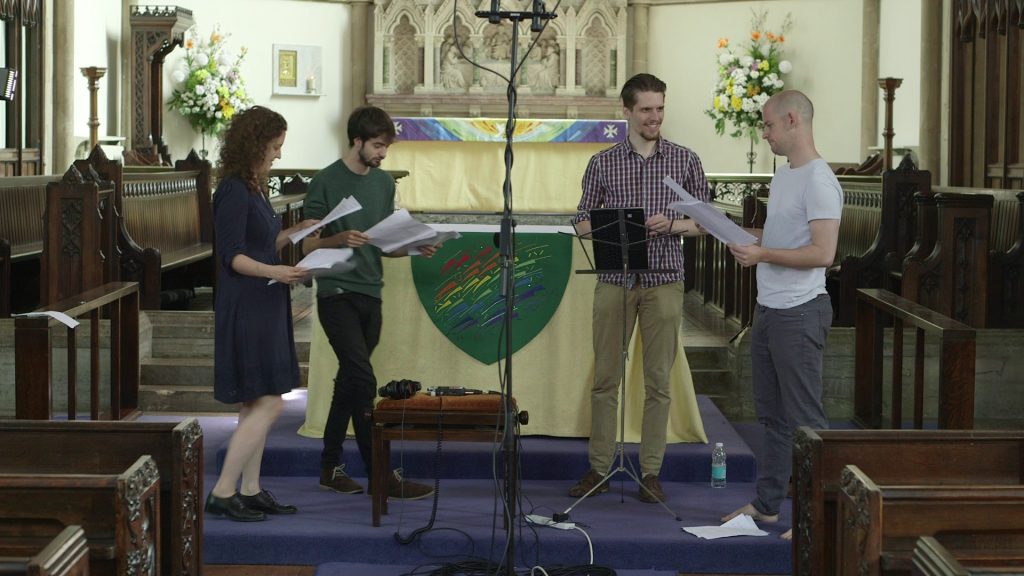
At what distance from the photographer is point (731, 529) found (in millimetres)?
4309

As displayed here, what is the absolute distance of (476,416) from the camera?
439 centimetres

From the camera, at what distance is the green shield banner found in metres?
5.38

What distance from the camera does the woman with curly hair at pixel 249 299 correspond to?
418cm

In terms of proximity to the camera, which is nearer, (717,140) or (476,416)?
(476,416)

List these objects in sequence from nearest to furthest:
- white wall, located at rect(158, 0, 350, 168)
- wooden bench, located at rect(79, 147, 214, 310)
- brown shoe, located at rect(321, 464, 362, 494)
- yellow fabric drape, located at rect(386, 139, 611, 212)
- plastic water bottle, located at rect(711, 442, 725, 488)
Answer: brown shoe, located at rect(321, 464, 362, 494) → plastic water bottle, located at rect(711, 442, 725, 488) → yellow fabric drape, located at rect(386, 139, 611, 212) → wooden bench, located at rect(79, 147, 214, 310) → white wall, located at rect(158, 0, 350, 168)

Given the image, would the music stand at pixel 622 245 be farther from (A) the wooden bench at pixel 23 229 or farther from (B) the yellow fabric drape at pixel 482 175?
(A) the wooden bench at pixel 23 229

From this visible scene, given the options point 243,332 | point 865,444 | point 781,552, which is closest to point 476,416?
point 243,332

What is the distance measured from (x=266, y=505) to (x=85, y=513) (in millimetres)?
1857

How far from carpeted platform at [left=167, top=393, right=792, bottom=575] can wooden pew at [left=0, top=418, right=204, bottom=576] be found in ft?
3.03

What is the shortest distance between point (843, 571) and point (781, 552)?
1272mm

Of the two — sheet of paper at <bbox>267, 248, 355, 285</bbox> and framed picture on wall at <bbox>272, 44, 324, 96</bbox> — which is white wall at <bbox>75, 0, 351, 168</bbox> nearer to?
framed picture on wall at <bbox>272, 44, 324, 96</bbox>

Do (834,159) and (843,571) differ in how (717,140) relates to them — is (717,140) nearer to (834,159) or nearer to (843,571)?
(834,159)

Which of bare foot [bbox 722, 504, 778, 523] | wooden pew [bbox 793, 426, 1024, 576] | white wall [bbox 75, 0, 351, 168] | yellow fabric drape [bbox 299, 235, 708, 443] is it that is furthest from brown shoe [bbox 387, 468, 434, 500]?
white wall [bbox 75, 0, 351, 168]

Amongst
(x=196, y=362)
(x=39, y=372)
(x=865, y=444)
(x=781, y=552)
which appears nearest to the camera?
(x=865, y=444)
